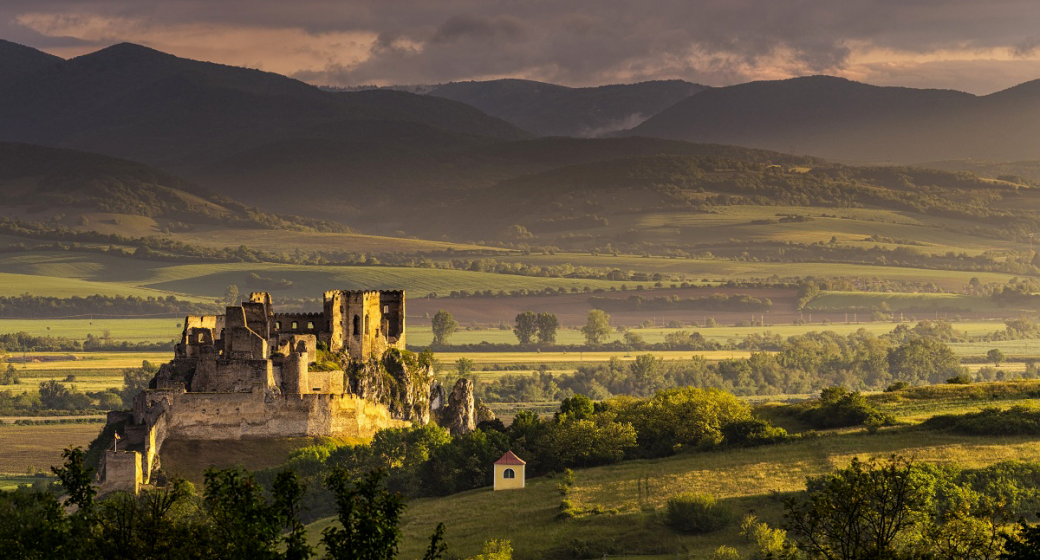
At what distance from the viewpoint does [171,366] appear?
11875 centimetres

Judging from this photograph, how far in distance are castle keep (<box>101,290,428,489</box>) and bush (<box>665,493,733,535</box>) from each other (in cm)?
3244

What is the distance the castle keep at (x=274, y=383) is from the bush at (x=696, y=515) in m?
32.4

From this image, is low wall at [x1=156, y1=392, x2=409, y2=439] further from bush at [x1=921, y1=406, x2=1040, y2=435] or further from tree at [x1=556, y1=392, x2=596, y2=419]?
bush at [x1=921, y1=406, x2=1040, y2=435]

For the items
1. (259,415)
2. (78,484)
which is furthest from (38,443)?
(78,484)

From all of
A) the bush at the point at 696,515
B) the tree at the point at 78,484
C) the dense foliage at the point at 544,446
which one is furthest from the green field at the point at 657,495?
the tree at the point at 78,484

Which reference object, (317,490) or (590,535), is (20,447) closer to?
(317,490)

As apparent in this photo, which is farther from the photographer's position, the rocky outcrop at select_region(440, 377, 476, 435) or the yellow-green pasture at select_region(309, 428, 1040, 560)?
the rocky outcrop at select_region(440, 377, 476, 435)

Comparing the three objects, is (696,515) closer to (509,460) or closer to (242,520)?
(509,460)

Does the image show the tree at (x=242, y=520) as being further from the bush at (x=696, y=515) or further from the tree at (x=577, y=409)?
the tree at (x=577, y=409)

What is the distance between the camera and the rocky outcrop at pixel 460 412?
13438 cm

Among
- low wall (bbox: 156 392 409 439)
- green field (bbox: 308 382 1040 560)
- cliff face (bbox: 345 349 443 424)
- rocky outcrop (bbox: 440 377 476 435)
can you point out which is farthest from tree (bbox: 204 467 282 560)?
rocky outcrop (bbox: 440 377 476 435)

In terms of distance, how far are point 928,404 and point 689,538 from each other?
129 ft

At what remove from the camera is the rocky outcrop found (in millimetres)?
134375

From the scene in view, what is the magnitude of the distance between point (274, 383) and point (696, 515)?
3623 cm
